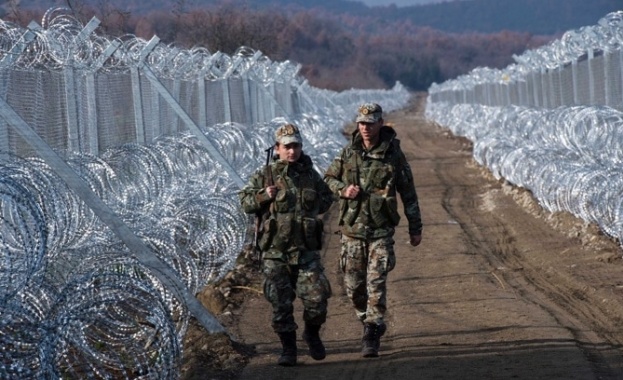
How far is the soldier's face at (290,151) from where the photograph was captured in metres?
7.90

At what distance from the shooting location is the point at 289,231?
788cm

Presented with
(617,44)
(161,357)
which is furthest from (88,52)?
(617,44)

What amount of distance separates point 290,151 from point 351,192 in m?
0.64

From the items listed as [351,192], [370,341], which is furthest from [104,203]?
[370,341]

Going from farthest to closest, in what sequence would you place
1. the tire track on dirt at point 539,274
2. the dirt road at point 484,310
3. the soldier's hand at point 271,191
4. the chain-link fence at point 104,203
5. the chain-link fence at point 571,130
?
the chain-link fence at point 571,130 → the tire track on dirt at point 539,274 → the dirt road at point 484,310 → the soldier's hand at point 271,191 → the chain-link fence at point 104,203

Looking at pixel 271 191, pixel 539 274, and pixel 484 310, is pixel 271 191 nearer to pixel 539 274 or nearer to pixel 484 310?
pixel 484 310

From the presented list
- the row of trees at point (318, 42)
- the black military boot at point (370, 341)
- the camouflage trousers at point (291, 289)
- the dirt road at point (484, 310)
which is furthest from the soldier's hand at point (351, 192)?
the row of trees at point (318, 42)

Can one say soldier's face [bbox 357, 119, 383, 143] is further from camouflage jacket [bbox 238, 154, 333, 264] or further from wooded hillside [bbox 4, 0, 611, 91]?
wooded hillside [bbox 4, 0, 611, 91]

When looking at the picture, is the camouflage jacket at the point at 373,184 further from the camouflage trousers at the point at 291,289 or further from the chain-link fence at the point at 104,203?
the chain-link fence at the point at 104,203

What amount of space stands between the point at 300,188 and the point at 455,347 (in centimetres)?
175

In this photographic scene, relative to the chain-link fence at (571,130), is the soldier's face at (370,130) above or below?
above

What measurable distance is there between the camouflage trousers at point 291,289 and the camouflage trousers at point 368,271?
46 cm

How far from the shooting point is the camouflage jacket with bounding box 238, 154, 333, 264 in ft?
25.9

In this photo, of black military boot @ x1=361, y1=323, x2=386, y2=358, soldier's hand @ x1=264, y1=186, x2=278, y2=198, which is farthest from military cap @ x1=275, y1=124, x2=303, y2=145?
black military boot @ x1=361, y1=323, x2=386, y2=358
